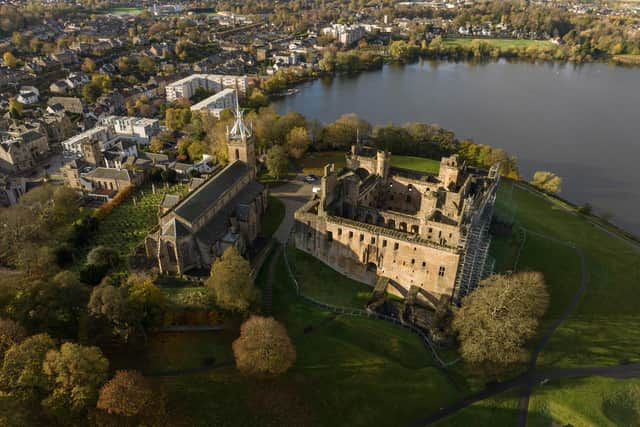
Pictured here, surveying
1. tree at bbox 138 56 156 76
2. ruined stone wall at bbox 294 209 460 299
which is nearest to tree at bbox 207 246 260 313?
ruined stone wall at bbox 294 209 460 299

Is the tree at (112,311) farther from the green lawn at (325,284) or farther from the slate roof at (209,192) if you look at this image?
the green lawn at (325,284)

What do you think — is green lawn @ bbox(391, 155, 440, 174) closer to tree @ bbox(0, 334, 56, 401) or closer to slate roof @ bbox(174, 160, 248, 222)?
slate roof @ bbox(174, 160, 248, 222)

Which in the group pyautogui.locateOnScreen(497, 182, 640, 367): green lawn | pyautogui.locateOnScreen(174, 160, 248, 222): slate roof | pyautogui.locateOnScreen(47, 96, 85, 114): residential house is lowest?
pyautogui.locateOnScreen(497, 182, 640, 367): green lawn

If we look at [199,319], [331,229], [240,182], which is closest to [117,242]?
[240,182]

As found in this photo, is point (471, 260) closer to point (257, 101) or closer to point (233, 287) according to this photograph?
point (233, 287)

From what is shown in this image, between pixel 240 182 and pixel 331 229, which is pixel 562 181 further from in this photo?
pixel 240 182

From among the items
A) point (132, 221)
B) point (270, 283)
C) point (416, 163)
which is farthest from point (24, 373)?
point (416, 163)
